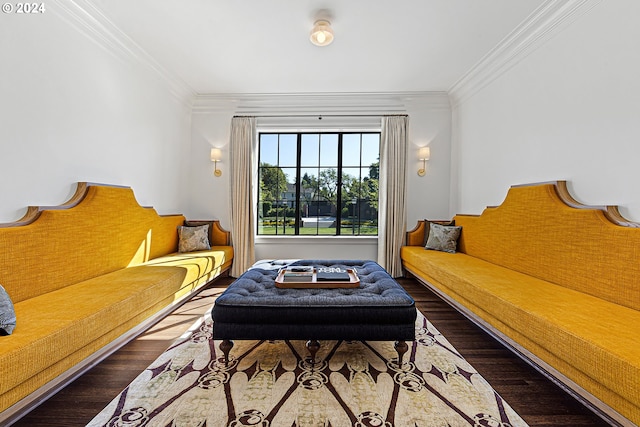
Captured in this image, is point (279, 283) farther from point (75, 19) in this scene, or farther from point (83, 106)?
point (75, 19)

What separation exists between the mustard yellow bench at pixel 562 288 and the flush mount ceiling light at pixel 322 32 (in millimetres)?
2385

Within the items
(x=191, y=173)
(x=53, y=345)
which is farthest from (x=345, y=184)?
(x=53, y=345)

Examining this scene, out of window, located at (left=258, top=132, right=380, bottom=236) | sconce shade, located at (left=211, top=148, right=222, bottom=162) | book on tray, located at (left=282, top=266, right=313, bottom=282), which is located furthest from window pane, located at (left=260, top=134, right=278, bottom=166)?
book on tray, located at (left=282, top=266, right=313, bottom=282)

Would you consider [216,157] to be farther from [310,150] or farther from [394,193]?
[394,193]

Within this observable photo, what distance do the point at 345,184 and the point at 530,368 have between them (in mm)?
3362

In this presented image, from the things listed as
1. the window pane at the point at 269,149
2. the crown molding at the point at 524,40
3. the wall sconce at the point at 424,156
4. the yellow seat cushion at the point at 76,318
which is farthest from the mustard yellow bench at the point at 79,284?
the crown molding at the point at 524,40

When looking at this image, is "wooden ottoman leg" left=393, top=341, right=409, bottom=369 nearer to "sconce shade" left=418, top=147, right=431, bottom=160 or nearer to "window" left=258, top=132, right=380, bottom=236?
"window" left=258, top=132, right=380, bottom=236

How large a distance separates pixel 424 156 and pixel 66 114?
4.21 m

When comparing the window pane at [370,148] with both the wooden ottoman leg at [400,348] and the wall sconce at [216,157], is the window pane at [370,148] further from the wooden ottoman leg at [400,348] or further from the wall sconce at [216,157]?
the wooden ottoman leg at [400,348]

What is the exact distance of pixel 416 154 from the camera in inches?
174

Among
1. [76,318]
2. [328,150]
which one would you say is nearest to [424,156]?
[328,150]

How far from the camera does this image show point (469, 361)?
202 centimetres

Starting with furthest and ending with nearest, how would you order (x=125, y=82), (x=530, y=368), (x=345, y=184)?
1. (x=345, y=184)
2. (x=125, y=82)
3. (x=530, y=368)

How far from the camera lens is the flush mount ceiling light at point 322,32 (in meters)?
2.62
